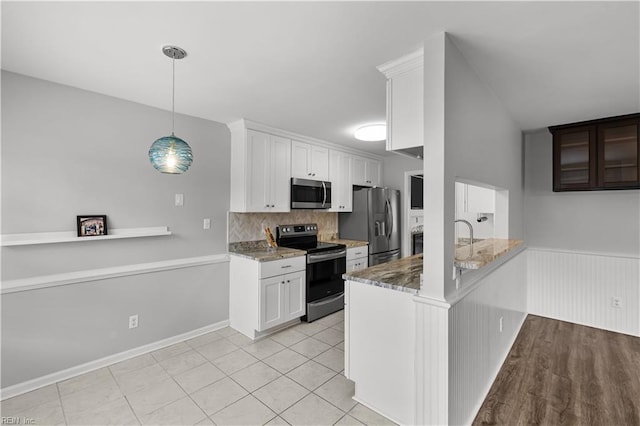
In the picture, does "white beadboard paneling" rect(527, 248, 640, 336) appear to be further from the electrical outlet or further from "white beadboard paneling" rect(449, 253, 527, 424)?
the electrical outlet

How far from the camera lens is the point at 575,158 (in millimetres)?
3430

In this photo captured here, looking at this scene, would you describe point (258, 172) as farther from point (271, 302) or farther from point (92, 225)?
point (92, 225)

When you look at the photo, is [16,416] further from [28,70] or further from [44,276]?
[28,70]

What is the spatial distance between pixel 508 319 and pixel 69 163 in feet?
14.1

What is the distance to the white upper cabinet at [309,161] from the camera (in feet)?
12.6

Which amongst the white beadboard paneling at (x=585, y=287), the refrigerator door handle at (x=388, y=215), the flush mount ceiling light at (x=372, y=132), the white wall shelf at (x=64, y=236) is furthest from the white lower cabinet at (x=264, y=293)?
the white beadboard paneling at (x=585, y=287)

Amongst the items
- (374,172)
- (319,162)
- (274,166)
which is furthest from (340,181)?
(274,166)

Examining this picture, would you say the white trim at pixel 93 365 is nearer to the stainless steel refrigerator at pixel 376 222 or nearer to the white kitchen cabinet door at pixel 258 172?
the white kitchen cabinet door at pixel 258 172

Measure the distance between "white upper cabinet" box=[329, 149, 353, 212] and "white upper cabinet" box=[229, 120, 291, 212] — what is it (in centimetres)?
87

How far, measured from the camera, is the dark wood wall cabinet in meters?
3.08

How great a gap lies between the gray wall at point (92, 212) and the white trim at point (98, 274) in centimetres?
4

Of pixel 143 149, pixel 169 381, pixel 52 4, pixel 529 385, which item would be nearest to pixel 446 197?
pixel 529 385

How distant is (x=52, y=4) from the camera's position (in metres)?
1.47

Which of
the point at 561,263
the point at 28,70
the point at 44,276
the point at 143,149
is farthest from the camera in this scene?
Result: the point at 561,263
